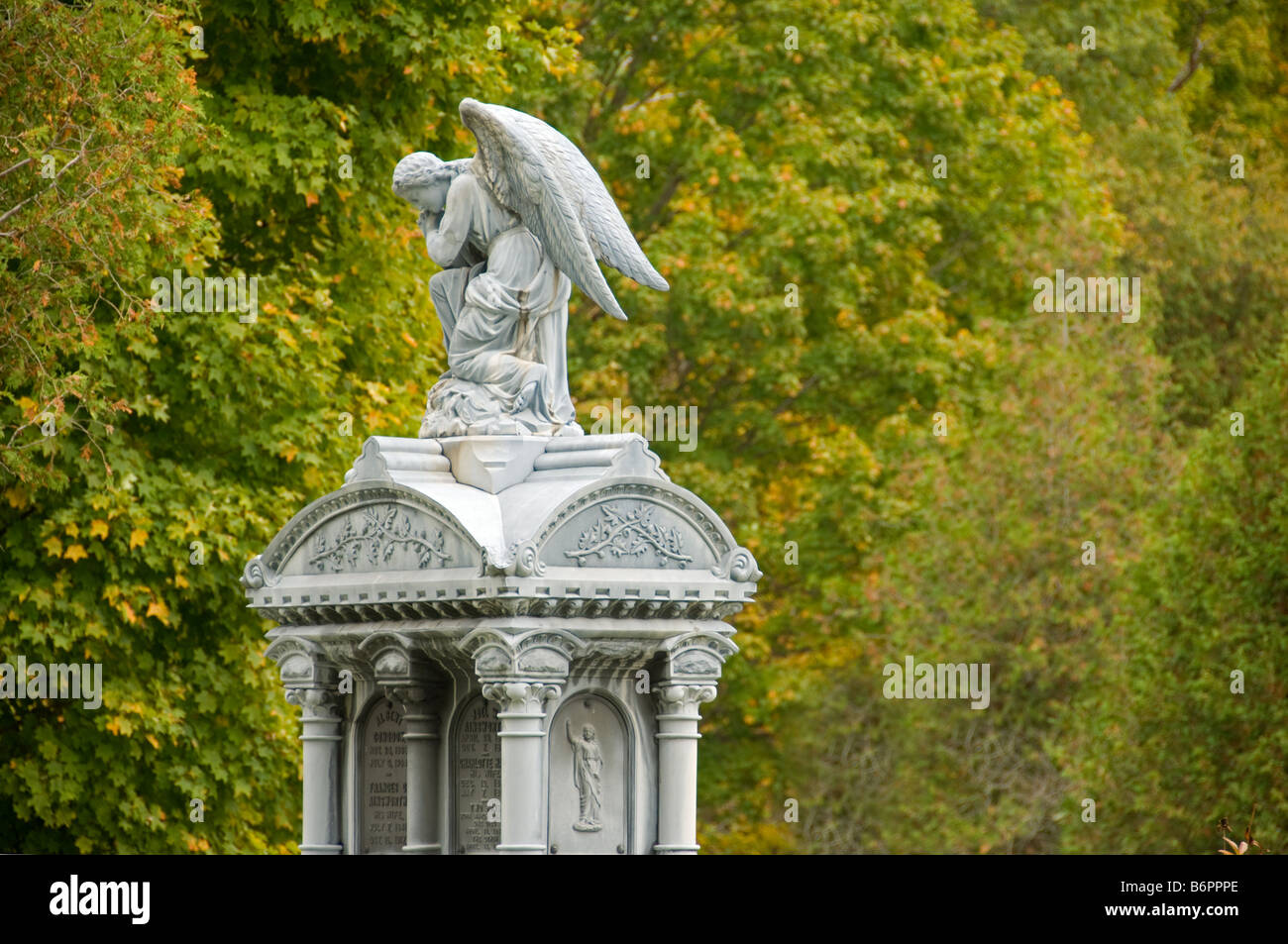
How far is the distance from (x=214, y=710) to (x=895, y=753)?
12.0 m

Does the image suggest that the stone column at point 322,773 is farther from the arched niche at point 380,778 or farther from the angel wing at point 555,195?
the angel wing at point 555,195

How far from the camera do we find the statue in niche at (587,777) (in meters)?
11.9

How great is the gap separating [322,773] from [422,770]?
57cm

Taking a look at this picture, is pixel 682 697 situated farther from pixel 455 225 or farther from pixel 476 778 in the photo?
pixel 455 225

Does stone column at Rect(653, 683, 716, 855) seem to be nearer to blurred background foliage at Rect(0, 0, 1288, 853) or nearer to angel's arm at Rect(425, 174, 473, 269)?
angel's arm at Rect(425, 174, 473, 269)

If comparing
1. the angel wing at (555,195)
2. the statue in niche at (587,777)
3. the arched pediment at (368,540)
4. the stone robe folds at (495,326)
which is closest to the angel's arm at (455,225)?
the stone robe folds at (495,326)

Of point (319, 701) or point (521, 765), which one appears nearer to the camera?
point (521, 765)

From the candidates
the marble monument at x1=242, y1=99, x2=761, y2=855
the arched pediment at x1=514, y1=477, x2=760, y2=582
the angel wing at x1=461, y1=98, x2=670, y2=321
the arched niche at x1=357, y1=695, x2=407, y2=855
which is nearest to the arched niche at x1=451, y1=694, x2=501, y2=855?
the marble monument at x1=242, y1=99, x2=761, y2=855

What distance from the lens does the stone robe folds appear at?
12.3m

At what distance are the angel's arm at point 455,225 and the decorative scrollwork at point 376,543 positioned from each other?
1.42 metres

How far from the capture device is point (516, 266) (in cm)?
1245

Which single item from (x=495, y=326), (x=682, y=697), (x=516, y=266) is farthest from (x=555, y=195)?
(x=682, y=697)

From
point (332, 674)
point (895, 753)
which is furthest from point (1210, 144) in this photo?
point (332, 674)

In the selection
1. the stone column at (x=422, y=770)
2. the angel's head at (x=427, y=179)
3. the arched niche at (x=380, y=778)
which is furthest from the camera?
the angel's head at (x=427, y=179)
